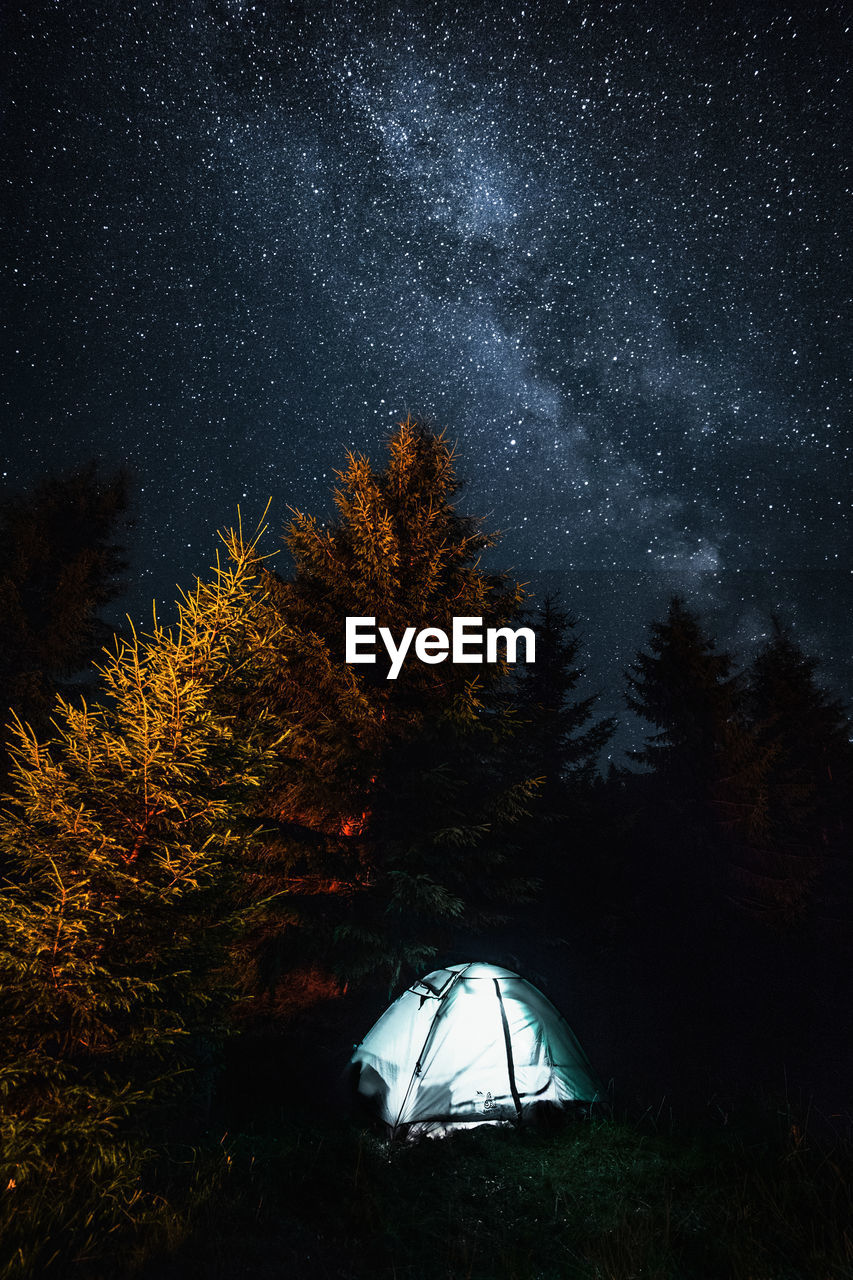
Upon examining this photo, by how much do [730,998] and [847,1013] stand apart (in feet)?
12.3

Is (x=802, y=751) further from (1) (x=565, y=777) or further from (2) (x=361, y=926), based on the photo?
(2) (x=361, y=926)

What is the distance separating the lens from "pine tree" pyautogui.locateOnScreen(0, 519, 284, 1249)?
444 cm

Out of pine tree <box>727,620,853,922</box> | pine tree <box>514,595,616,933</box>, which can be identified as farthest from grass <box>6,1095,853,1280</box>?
pine tree <box>727,620,853,922</box>

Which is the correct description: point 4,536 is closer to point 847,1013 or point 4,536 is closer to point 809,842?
point 847,1013

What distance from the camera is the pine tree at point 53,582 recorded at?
1341 centimetres

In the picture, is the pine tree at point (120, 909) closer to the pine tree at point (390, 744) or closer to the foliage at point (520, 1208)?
the foliage at point (520, 1208)

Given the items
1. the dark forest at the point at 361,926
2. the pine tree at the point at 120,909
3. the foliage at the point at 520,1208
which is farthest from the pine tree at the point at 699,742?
the pine tree at the point at 120,909

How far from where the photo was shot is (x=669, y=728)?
738 inches

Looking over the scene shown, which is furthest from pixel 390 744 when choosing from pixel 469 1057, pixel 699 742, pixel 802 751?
pixel 802 751

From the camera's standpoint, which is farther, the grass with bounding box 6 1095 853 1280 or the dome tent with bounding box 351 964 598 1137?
the dome tent with bounding box 351 964 598 1137

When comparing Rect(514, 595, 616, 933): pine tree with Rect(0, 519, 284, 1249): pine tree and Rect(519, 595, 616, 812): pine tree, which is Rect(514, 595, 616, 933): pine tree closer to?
Rect(519, 595, 616, 812): pine tree

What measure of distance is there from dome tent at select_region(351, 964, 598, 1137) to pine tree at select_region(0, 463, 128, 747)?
404 inches

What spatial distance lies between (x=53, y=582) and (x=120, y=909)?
12340 millimetres

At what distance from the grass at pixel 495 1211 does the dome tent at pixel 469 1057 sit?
57cm
